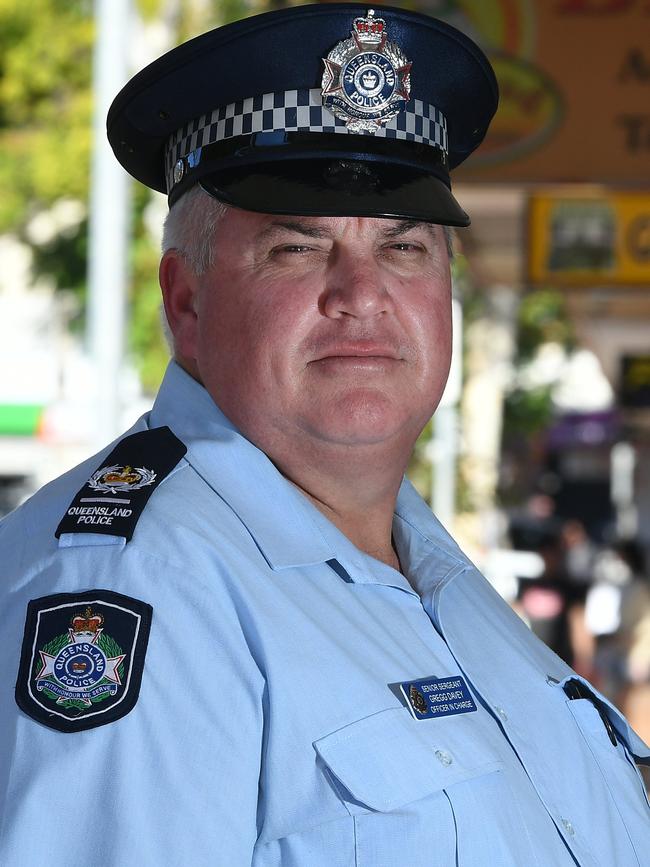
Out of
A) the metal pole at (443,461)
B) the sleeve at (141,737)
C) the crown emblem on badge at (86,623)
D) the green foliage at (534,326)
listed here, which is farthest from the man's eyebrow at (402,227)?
the green foliage at (534,326)

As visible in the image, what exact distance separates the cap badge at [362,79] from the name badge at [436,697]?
0.71 meters

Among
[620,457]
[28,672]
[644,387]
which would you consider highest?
[28,672]

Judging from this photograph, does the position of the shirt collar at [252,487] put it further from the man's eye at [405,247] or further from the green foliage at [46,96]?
the green foliage at [46,96]

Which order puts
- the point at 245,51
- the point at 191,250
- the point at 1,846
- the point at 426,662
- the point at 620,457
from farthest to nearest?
the point at 620,457 → the point at 191,250 → the point at 245,51 → the point at 426,662 → the point at 1,846

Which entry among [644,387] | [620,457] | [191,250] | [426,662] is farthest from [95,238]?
[620,457]

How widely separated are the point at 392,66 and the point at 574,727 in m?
0.93

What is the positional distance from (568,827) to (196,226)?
0.91 m

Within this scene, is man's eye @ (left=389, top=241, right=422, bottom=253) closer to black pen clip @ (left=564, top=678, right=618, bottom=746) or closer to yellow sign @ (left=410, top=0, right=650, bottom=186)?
black pen clip @ (left=564, top=678, right=618, bottom=746)

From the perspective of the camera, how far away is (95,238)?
5070mm

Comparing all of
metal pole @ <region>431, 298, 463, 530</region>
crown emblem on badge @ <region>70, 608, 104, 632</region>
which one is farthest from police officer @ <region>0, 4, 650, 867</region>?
metal pole @ <region>431, 298, 463, 530</region>

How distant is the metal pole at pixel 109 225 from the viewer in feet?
16.1

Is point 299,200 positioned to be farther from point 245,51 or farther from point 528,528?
point 528,528

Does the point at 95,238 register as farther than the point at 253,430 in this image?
Yes

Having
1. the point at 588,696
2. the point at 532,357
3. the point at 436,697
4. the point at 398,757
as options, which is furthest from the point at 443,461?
the point at 532,357
